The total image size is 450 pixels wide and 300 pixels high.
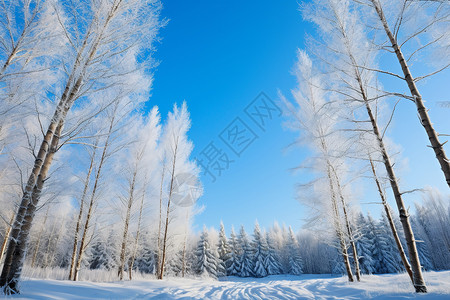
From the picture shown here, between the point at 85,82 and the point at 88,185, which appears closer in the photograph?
the point at 85,82

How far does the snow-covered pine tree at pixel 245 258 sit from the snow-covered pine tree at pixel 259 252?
77 cm

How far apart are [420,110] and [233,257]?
41.0m

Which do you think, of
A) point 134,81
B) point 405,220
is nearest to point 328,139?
point 405,220

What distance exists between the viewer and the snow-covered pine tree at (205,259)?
31884 millimetres

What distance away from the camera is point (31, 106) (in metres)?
4.37

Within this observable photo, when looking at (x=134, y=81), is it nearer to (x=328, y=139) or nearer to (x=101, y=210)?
(x=101, y=210)

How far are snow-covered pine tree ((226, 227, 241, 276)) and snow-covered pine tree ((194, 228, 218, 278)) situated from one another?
5945 millimetres

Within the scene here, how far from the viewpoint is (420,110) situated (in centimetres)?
340

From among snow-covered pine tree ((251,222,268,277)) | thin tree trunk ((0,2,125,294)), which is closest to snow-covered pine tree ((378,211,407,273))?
snow-covered pine tree ((251,222,268,277))

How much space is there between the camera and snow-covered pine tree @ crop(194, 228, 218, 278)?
31884 millimetres

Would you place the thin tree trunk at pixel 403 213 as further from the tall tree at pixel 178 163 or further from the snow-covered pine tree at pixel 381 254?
the snow-covered pine tree at pixel 381 254

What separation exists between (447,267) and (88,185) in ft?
163

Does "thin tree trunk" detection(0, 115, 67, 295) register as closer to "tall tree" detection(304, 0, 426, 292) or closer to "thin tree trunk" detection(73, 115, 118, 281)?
"thin tree trunk" detection(73, 115, 118, 281)

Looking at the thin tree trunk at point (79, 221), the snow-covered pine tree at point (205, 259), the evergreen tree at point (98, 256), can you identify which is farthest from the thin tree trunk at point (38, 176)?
the evergreen tree at point (98, 256)
